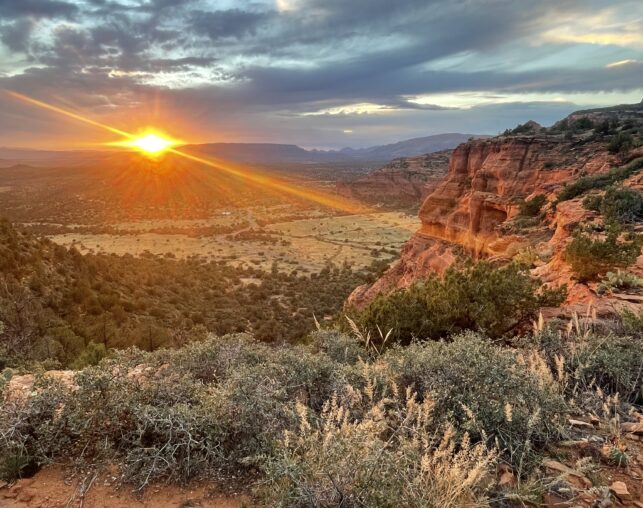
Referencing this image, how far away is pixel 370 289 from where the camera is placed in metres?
24.1

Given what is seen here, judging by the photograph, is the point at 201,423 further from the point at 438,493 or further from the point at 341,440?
the point at 438,493

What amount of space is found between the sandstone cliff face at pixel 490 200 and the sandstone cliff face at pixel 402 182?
55.1m

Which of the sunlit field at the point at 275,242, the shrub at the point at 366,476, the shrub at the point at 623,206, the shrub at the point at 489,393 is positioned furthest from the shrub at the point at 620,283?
the sunlit field at the point at 275,242

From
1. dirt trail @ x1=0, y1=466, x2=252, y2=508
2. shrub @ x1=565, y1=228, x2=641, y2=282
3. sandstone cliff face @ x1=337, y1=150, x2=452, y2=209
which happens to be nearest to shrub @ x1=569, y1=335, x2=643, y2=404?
dirt trail @ x1=0, y1=466, x2=252, y2=508

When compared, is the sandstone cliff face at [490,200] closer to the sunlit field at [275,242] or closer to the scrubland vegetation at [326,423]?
the scrubland vegetation at [326,423]

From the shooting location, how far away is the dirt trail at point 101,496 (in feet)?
11.5

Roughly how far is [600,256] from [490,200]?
1531cm

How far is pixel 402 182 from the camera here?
302 ft

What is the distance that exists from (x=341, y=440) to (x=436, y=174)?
290 ft

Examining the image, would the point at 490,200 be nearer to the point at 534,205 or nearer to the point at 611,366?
the point at 534,205

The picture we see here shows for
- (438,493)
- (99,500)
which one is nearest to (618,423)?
(438,493)

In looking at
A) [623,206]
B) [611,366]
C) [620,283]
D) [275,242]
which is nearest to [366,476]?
[611,366]

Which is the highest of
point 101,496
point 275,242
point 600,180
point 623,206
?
point 600,180

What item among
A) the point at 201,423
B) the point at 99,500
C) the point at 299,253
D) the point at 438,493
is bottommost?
the point at 299,253
